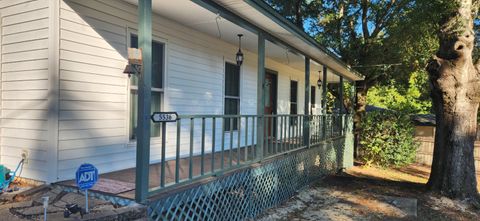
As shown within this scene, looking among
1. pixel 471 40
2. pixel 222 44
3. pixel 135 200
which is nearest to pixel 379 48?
pixel 471 40

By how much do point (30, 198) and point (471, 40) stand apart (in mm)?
7660

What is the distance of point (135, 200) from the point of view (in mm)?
3080

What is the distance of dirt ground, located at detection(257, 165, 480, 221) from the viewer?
559 cm

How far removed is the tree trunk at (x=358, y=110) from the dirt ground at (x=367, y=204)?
4424 millimetres

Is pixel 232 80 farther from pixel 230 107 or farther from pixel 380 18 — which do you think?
pixel 380 18

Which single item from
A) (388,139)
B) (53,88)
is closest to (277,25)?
(53,88)

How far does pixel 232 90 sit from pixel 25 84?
4.43 metres

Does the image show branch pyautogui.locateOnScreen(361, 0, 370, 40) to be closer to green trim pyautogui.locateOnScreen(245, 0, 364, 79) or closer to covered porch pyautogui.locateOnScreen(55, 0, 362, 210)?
covered porch pyautogui.locateOnScreen(55, 0, 362, 210)

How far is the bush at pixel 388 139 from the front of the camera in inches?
450

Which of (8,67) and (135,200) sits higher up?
(8,67)

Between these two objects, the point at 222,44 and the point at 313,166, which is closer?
the point at 222,44

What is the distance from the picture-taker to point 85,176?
2904mm

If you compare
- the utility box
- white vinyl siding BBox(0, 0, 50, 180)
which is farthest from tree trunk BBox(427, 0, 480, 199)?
the utility box

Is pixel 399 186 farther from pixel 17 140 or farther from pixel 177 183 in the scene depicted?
pixel 17 140
